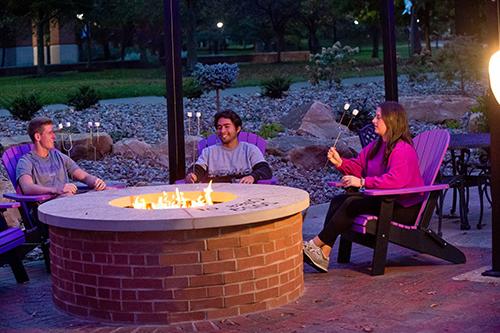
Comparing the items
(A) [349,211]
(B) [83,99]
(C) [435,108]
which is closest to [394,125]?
(A) [349,211]

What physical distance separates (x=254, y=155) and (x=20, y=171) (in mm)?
1709

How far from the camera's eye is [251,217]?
16.5 ft

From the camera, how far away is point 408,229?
615 centimetres

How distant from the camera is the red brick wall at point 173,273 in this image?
4926 millimetres

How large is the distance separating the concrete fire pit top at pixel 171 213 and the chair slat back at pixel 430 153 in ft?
3.39

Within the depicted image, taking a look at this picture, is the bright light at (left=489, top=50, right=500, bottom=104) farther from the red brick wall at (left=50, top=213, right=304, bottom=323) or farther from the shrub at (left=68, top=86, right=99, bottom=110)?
the shrub at (left=68, top=86, right=99, bottom=110)

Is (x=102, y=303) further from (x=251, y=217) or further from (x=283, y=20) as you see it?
(x=283, y=20)

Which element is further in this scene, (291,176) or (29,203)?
(291,176)

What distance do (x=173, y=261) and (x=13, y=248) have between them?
1.60 metres

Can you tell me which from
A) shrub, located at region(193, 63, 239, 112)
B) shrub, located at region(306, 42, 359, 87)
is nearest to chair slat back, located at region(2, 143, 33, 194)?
shrub, located at region(193, 63, 239, 112)

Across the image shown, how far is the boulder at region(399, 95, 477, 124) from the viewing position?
1503cm

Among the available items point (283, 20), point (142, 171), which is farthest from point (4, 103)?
point (283, 20)

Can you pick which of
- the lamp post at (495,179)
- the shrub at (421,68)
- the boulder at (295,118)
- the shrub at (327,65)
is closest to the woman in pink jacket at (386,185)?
the lamp post at (495,179)

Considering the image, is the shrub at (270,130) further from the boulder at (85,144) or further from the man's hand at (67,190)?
the man's hand at (67,190)
